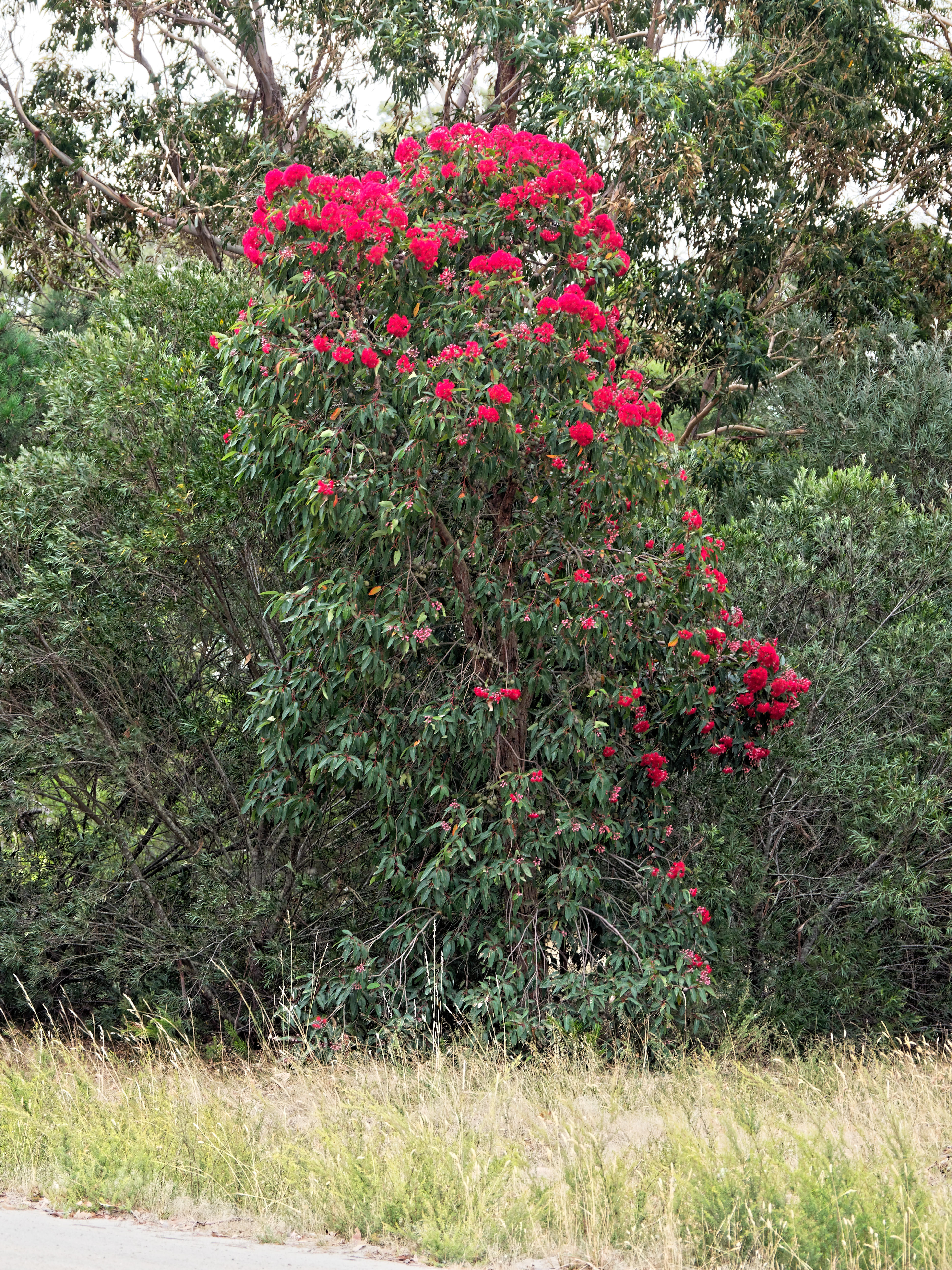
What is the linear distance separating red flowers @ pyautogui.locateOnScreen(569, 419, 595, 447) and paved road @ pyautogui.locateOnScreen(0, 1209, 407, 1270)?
408cm

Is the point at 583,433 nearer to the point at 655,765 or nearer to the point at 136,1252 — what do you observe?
the point at 655,765

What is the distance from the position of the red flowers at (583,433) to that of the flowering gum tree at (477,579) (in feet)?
0.04

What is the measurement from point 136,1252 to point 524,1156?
1608 millimetres

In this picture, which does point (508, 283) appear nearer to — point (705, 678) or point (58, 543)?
point (705, 678)

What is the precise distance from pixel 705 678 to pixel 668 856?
1.32m

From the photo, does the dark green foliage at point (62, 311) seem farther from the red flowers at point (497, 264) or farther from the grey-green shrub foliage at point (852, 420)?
the red flowers at point (497, 264)

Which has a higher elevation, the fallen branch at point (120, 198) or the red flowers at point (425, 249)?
the fallen branch at point (120, 198)

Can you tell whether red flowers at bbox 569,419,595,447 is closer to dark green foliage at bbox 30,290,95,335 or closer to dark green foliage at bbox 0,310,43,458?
dark green foliage at bbox 0,310,43,458

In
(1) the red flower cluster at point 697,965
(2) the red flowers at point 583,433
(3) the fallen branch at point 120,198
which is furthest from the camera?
(3) the fallen branch at point 120,198

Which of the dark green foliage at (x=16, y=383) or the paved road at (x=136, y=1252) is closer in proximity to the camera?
the paved road at (x=136, y=1252)

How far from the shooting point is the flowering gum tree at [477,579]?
6578 mm

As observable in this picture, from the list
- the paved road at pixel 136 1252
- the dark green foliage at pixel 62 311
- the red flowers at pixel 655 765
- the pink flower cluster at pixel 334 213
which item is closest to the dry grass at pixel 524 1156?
the paved road at pixel 136 1252

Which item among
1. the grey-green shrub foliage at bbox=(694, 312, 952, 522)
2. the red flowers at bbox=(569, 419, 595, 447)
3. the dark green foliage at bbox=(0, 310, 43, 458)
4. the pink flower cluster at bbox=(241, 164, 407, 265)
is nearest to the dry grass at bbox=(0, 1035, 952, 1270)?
the red flowers at bbox=(569, 419, 595, 447)

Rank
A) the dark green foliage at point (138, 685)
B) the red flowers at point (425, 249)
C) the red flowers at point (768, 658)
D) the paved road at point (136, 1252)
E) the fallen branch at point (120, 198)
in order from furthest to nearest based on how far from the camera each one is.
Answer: the fallen branch at point (120, 198)
the dark green foliage at point (138, 685)
the red flowers at point (768, 658)
the red flowers at point (425, 249)
the paved road at point (136, 1252)
